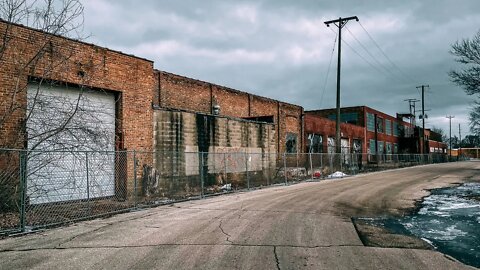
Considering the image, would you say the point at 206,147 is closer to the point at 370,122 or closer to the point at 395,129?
the point at 370,122

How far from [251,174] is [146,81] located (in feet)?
29.0

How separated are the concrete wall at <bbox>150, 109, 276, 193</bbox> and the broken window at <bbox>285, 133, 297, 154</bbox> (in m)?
6.59

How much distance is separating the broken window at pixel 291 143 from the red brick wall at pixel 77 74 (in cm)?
1769

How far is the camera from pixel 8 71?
1269 cm

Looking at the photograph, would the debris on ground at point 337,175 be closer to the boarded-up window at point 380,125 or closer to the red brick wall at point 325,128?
the red brick wall at point 325,128

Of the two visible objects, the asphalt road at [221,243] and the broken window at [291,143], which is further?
the broken window at [291,143]

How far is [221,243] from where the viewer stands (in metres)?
7.66

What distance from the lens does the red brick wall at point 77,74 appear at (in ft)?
41.4

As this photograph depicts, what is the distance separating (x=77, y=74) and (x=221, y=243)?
10046mm

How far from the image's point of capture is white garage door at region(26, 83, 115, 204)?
40.4ft

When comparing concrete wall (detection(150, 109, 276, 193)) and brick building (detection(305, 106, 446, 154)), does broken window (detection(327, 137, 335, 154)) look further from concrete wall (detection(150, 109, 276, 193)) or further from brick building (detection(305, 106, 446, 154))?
concrete wall (detection(150, 109, 276, 193))

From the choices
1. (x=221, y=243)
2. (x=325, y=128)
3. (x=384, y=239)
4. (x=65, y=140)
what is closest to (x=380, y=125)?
(x=325, y=128)

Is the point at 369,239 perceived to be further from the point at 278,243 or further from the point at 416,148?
the point at 416,148

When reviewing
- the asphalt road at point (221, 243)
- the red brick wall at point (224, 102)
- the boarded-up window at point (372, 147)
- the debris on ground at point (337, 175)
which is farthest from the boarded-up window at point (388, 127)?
the asphalt road at point (221, 243)
